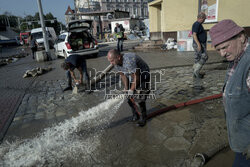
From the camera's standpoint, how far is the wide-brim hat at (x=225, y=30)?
1237 millimetres

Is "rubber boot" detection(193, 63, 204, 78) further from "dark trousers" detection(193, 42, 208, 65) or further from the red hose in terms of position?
the red hose

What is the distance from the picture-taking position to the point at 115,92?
5348mm

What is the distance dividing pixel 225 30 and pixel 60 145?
291 cm

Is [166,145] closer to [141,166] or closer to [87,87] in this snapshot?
[141,166]

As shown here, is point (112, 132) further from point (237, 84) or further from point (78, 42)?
point (78, 42)

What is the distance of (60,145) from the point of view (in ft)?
9.85

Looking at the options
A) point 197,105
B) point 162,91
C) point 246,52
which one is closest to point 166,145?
point 197,105

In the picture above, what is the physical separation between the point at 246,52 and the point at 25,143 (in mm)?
3508

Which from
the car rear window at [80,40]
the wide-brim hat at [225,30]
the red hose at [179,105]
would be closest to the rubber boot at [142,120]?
the red hose at [179,105]

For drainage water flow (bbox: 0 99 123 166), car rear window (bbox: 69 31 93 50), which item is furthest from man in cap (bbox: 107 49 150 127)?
car rear window (bbox: 69 31 93 50)

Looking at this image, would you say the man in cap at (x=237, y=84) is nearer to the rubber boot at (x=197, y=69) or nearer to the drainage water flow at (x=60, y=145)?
the drainage water flow at (x=60, y=145)

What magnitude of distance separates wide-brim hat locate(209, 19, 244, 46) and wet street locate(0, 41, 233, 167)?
1672 millimetres

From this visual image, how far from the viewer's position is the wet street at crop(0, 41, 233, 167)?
2.52 metres

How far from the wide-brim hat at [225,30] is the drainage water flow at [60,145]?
7.46 feet
